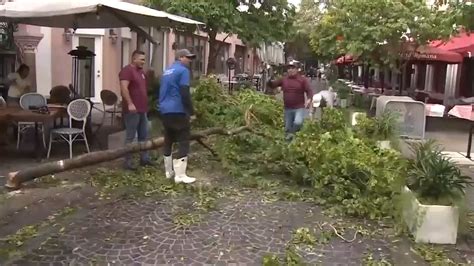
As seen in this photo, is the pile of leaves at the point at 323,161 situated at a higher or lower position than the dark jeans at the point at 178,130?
lower

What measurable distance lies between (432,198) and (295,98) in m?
4.42

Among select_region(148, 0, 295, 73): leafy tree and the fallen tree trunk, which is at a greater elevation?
select_region(148, 0, 295, 73): leafy tree

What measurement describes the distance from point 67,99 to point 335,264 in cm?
709

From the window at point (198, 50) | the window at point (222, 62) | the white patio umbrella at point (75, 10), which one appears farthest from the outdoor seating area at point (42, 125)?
the window at point (222, 62)

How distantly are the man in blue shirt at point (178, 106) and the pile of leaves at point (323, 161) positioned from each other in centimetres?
94

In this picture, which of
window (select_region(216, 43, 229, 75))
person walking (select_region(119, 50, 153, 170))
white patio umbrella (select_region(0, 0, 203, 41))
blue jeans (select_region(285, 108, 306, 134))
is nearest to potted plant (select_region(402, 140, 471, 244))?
person walking (select_region(119, 50, 153, 170))

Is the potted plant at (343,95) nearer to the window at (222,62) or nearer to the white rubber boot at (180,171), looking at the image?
the white rubber boot at (180,171)

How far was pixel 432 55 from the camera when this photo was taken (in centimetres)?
1582

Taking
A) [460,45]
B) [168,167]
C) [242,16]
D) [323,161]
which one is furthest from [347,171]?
[460,45]

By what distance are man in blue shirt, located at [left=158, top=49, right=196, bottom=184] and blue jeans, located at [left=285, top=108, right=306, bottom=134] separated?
305cm

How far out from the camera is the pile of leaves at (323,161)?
599 cm

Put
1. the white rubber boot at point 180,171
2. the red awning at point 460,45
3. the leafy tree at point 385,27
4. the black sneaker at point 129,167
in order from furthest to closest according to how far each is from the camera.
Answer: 1. the red awning at point 460,45
2. the leafy tree at point 385,27
3. the black sneaker at point 129,167
4. the white rubber boot at point 180,171

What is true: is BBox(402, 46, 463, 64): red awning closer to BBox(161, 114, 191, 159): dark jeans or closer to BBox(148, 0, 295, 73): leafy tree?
BBox(148, 0, 295, 73): leafy tree

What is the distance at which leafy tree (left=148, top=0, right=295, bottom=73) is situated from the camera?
1412 centimetres
